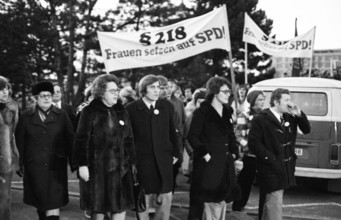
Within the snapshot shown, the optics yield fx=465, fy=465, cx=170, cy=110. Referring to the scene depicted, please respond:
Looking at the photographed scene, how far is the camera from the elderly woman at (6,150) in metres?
4.83

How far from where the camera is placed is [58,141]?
511cm

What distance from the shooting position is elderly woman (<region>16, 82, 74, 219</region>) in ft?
16.2

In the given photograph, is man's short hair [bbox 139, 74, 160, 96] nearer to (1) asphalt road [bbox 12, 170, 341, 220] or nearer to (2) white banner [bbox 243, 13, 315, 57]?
(1) asphalt road [bbox 12, 170, 341, 220]

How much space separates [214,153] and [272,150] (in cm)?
77

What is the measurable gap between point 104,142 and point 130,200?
69 cm

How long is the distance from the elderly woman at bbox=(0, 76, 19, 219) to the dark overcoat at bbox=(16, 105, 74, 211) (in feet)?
0.31

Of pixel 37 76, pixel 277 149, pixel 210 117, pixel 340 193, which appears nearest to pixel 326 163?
pixel 340 193

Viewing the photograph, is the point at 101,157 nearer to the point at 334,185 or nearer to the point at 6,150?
the point at 6,150

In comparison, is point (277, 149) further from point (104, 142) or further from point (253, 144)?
point (104, 142)

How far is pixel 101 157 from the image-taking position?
15.3ft

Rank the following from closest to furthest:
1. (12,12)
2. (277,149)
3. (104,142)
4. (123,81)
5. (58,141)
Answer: (104,142)
(58,141)
(277,149)
(12,12)
(123,81)

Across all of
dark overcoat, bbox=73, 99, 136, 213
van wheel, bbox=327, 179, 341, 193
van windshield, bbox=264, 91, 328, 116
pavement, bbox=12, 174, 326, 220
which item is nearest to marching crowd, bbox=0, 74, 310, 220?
dark overcoat, bbox=73, 99, 136, 213

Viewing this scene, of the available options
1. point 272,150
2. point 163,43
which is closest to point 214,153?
point 272,150

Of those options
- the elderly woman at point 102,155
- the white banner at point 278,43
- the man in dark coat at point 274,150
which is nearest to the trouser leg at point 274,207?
the man in dark coat at point 274,150
